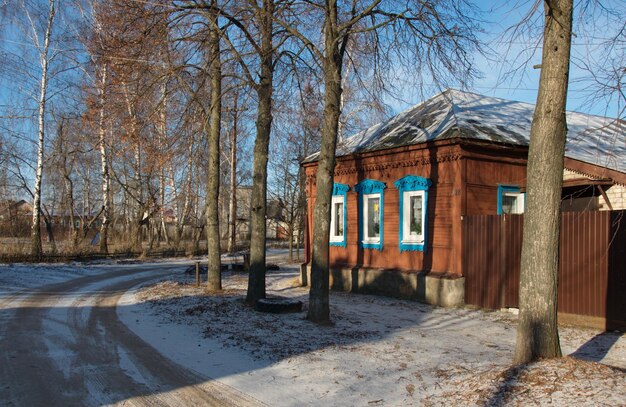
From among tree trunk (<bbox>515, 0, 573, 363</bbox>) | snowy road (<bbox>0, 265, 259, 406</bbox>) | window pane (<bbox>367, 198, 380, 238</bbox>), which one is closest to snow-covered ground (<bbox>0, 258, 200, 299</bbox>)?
snowy road (<bbox>0, 265, 259, 406</bbox>)

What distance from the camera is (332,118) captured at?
10.2 metres

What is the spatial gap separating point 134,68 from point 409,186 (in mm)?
7652

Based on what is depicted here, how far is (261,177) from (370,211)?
487cm

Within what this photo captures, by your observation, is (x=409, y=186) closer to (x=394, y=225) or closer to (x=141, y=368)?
(x=394, y=225)

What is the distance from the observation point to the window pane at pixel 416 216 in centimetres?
1420

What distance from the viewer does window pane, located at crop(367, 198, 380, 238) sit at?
1567 cm

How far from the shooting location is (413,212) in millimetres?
14391

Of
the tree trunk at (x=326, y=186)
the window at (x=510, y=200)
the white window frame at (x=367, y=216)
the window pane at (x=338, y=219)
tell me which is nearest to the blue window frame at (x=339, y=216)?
the window pane at (x=338, y=219)

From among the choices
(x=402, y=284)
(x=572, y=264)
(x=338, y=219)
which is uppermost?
(x=338, y=219)

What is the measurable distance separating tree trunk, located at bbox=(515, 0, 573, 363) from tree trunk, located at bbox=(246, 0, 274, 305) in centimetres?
693

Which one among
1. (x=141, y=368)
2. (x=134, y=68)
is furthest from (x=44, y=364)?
(x=134, y=68)

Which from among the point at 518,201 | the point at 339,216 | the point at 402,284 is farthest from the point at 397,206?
the point at 518,201

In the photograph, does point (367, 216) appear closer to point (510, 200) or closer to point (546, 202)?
point (510, 200)

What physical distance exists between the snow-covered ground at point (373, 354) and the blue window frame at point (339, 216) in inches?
153
